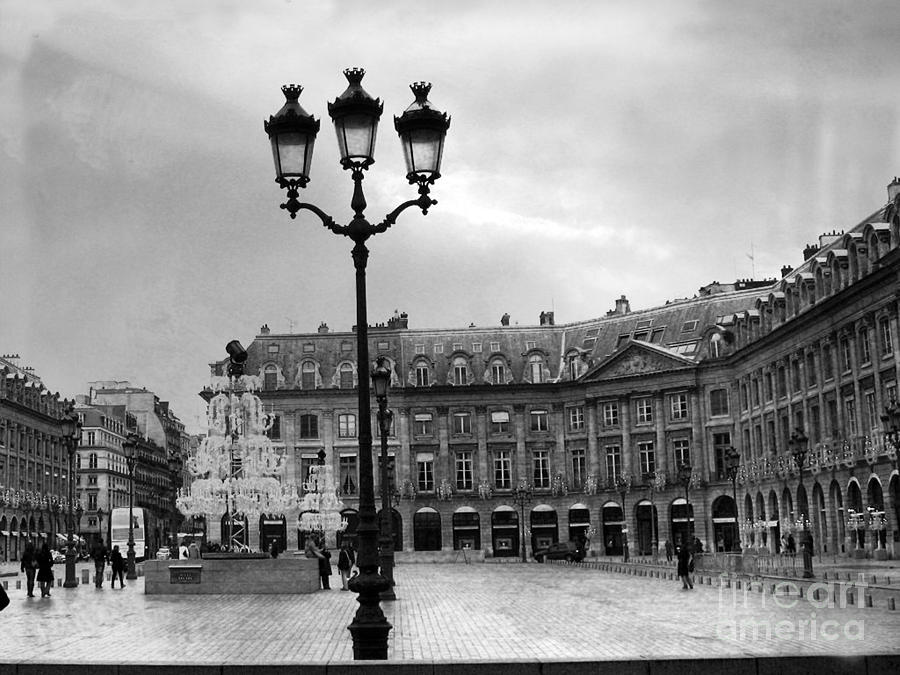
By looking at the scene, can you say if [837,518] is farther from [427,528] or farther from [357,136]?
[357,136]

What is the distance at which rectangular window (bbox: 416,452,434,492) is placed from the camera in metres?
86.6

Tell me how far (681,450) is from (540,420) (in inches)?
463

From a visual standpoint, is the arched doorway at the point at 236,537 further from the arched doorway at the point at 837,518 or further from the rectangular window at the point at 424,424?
the rectangular window at the point at 424,424

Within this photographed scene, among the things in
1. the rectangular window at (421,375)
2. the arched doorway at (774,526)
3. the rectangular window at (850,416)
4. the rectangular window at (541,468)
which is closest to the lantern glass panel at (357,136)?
the rectangular window at (850,416)

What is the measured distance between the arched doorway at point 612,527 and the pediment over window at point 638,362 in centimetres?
943

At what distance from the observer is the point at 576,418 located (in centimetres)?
8744

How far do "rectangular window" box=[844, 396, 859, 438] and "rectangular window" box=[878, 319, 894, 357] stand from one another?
4337mm

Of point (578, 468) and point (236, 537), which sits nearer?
point (236, 537)

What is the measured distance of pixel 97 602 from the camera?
32938 mm

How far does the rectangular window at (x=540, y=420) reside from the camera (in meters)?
87.9

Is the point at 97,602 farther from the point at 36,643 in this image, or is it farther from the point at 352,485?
the point at 352,485

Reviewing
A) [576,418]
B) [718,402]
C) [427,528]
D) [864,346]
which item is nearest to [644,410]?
[718,402]

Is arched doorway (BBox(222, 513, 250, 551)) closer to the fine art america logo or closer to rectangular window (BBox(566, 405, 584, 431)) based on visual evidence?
the fine art america logo

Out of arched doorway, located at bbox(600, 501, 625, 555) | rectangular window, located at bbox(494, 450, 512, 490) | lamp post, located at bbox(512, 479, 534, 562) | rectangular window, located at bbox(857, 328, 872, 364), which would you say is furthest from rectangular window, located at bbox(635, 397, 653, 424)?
rectangular window, located at bbox(857, 328, 872, 364)
